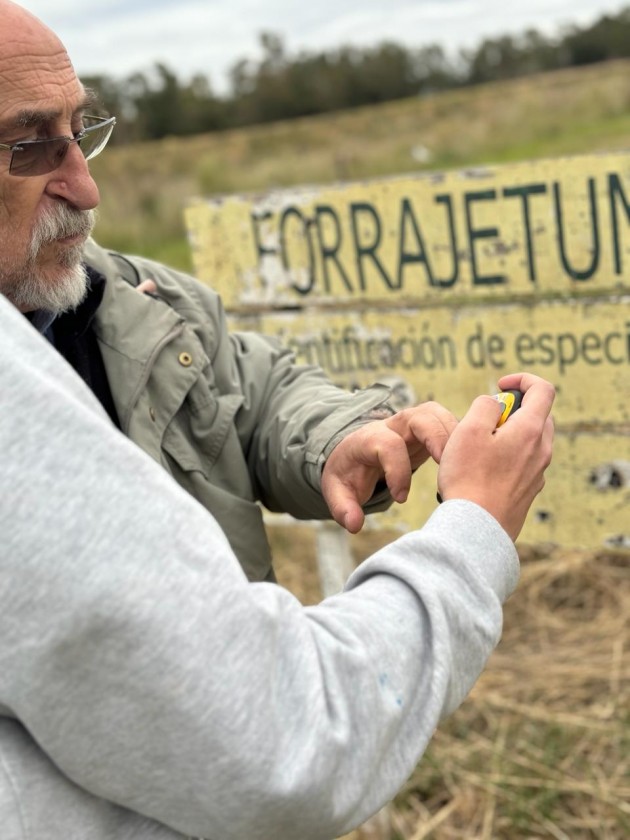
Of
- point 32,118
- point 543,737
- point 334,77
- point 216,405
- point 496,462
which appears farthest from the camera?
point 334,77

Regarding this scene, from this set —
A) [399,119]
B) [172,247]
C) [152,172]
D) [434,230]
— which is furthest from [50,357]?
[399,119]

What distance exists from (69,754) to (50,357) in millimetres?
412

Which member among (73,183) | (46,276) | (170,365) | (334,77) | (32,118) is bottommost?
(334,77)

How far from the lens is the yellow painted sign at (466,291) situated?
2.97 metres

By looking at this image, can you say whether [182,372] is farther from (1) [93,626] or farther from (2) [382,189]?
(2) [382,189]

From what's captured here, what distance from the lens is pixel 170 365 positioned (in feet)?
6.37

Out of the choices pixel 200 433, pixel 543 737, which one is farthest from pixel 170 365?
pixel 543 737

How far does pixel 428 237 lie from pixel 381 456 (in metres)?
1.63

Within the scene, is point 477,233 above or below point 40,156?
below

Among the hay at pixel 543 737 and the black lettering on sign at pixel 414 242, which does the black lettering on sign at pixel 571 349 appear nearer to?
the black lettering on sign at pixel 414 242

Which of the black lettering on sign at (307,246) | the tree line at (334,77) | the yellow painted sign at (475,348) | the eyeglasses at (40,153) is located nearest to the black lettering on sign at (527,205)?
the yellow painted sign at (475,348)

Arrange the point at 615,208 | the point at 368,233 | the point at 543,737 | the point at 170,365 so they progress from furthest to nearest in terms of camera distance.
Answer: the point at 543,737 → the point at 368,233 → the point at 615,208 → the point at 170,365

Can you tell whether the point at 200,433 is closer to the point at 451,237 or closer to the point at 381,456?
the point at 381,456

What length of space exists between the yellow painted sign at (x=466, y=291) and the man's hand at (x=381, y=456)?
53.1 inches
